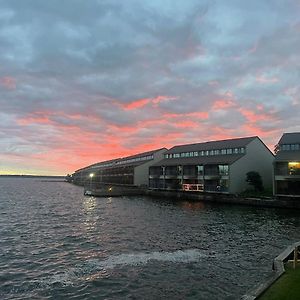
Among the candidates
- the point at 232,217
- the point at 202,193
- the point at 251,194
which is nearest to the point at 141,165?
the point at 202,193

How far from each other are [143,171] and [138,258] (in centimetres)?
10015

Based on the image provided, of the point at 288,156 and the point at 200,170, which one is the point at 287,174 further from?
the point at 200,170

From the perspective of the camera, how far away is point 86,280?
20.5 m

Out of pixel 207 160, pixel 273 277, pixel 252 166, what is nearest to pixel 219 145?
pixel 207 160

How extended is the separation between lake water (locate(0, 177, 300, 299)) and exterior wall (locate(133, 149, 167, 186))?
78.5 metres

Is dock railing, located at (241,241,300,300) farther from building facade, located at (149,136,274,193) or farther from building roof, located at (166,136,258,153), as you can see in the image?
building roof, located at (166,136,258,153)

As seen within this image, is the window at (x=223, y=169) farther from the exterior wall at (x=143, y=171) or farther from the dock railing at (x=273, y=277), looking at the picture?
the dock railing at (x=273, y=277)

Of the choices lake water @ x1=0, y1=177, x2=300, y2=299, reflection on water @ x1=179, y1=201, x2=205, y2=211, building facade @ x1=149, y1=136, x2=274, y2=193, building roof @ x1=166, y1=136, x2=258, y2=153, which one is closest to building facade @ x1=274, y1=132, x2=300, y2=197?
building facade @ x1=149, y1=136, x2=274, y2=193

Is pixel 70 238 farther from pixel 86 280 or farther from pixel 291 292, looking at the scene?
pixel 291 292

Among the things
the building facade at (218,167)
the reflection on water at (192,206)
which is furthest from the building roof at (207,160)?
the reflection on water at (192,206)

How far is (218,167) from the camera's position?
277 feet

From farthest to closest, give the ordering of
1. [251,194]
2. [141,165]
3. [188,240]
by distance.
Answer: [141,165], [251,194], [188,240]

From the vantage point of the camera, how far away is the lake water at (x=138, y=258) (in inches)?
740

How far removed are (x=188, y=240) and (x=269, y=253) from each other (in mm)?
8138
